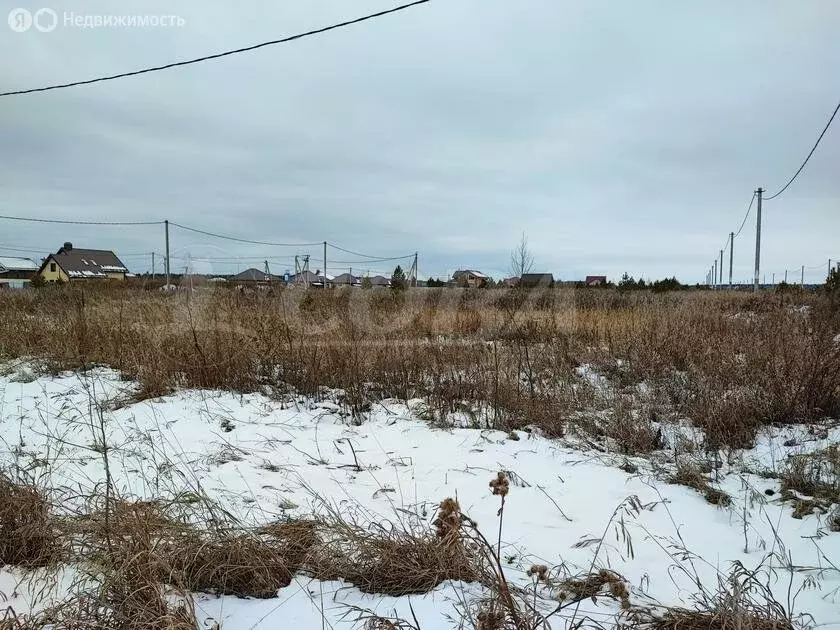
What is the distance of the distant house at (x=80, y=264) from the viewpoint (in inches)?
1944

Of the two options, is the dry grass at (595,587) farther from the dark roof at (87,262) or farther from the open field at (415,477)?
the dark roof at (87,262)

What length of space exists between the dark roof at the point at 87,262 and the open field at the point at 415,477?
54.1 m

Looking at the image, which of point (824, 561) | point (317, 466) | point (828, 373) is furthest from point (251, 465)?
point (828, 373)

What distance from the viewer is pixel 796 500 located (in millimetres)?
2574

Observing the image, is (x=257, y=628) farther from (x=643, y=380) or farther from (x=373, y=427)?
(x=643, y=380)

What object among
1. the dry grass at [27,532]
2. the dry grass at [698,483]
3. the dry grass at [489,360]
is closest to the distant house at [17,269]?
the dry grass at [489,360]

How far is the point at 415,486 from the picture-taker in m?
2.79

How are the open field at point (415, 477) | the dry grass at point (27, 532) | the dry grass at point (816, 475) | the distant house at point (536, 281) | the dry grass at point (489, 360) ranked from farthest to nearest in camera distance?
the distant house at point (536, 281), the dry grass at point (489, 360), the dry grass at point (816, 475), the dry grass at point (27, 532), the open field at point (415, 477)

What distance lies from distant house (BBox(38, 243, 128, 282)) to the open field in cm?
5179

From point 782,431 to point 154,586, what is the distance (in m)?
4.22

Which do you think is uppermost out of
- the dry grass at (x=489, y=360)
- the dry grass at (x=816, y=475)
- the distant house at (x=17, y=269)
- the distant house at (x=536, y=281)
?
the distant house at (x=17, y=269)

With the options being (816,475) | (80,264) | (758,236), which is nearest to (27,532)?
(816,475)

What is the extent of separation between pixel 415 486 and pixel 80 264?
203 feet

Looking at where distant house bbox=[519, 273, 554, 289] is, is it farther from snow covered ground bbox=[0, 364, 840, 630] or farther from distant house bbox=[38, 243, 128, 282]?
distant house bbox=[38, 243, 128, 282]
